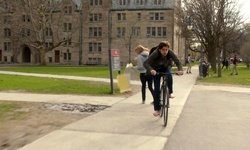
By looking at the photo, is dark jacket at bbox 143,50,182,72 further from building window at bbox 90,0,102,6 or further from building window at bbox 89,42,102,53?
building window at bbox 90,0,102,6

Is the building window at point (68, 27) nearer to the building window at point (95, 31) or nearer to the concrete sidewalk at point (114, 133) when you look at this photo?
the building window at point (95, 31)

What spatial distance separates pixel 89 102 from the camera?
1066cm

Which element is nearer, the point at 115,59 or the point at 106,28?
the point at 115,59

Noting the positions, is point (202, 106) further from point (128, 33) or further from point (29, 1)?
point (128, 33)

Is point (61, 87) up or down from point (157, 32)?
down

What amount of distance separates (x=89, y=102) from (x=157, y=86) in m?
3.56

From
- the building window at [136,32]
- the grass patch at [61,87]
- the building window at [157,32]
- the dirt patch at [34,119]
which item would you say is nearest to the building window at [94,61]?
the building window at [136,32]

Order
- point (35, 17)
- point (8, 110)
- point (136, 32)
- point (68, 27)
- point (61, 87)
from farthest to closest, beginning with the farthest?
point (68, 27) → point (136, 32) → point (35, 17) → point (61, 87) → point (8, 110)

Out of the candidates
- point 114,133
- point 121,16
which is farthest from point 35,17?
point 114,133

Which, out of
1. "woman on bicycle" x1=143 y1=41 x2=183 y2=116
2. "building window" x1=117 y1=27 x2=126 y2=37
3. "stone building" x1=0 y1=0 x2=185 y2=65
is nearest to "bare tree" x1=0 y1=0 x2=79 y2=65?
"stone building" x1=0 y1=0 x2=185 y2=65

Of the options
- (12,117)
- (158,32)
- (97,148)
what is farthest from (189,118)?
(158,32)

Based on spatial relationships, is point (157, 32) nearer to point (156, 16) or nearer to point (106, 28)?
point (156, 16)

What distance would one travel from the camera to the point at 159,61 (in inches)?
300

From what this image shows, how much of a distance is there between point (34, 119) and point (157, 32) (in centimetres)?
5645
